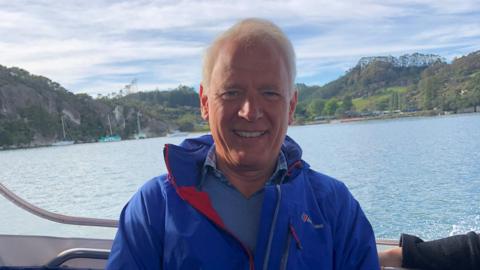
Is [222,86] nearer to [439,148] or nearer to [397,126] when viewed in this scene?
[439,148]

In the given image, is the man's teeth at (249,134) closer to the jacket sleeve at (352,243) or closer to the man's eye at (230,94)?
the man's eye at (230,94)

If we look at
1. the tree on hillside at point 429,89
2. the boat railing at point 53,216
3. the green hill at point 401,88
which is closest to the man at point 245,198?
the boat railing at point 53,216

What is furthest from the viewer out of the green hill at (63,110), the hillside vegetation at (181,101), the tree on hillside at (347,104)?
the tree on hillside at (347,104)

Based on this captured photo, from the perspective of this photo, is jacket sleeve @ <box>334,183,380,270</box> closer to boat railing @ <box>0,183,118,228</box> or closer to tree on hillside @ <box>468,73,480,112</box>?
boat railing @ <box>0,183,118,228</box>

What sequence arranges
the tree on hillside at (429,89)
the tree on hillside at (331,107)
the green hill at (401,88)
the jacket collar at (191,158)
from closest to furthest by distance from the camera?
1. the jacket collar at (191,158)
2. the green hill at (401,88)
3. the tree on hillside at (429,89)
4. the tree on hillside at (331,107)

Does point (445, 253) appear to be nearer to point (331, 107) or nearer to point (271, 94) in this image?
point (271, 94)

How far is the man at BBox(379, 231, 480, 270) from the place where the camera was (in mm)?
1608

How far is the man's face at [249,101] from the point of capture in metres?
1.18

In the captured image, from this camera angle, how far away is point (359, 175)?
30.1ft

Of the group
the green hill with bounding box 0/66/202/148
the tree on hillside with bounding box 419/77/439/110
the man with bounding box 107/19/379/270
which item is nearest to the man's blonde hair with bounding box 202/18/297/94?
the man with bounding box 107/19/379/270

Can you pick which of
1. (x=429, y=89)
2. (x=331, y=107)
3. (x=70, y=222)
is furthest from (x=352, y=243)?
(x=331, y=107)

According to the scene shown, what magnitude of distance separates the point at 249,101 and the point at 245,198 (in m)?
0.24

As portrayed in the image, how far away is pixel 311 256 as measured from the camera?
1.14 m

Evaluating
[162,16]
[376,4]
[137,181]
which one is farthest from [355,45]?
[137,181]
